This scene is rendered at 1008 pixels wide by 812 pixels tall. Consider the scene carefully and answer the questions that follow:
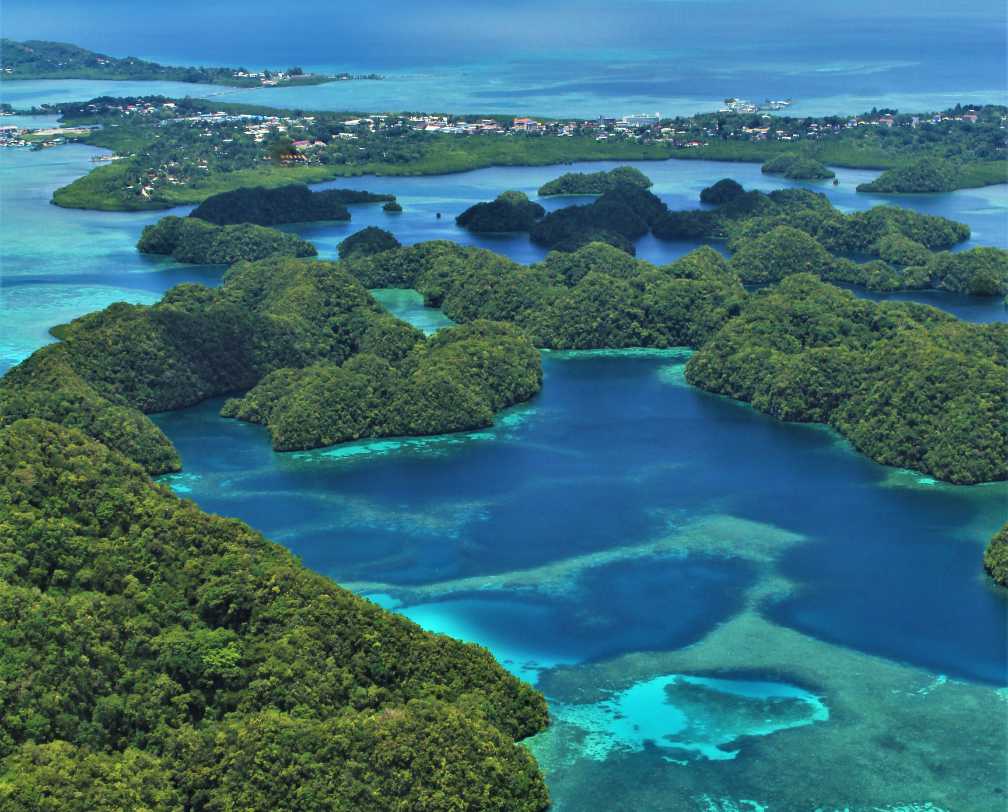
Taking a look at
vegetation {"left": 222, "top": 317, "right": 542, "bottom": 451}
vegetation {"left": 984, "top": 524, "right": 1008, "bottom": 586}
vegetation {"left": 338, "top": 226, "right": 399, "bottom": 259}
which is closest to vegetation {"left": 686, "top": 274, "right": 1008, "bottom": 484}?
vegetation {"left": 984, "top": 524, "right": 1008, "bottom": 586}

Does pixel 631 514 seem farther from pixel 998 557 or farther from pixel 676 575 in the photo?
pixel 998 557

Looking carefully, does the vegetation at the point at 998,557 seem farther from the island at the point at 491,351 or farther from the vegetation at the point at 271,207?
the vegetation at the point at 271,207

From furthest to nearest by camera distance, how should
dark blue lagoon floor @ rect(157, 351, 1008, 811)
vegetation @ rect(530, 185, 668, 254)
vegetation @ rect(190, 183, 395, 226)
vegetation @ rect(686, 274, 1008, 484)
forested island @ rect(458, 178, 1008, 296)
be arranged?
vegetation @ rect(190, 183, 395, 226)
vegetation @ rect(530, 185, 668, 254)
forested island @ rect(458, 178, 1008, 296)
vegetation @ rect(686, 274, 1008, 484)
dark blue lagoon floor @ rect(157, 351, 1008, 811)

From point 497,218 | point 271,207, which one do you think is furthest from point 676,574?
point 271,207

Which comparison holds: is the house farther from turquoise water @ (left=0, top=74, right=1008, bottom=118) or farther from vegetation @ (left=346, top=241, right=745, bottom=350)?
vegetation @ (left=346, top=241, right=745, bottom=350)

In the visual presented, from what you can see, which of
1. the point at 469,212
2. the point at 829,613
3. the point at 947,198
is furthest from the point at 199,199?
the point at 829,613

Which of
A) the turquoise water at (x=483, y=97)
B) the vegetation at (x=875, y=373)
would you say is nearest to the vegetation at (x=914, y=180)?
the turquoise water at (x=483, y=97)
